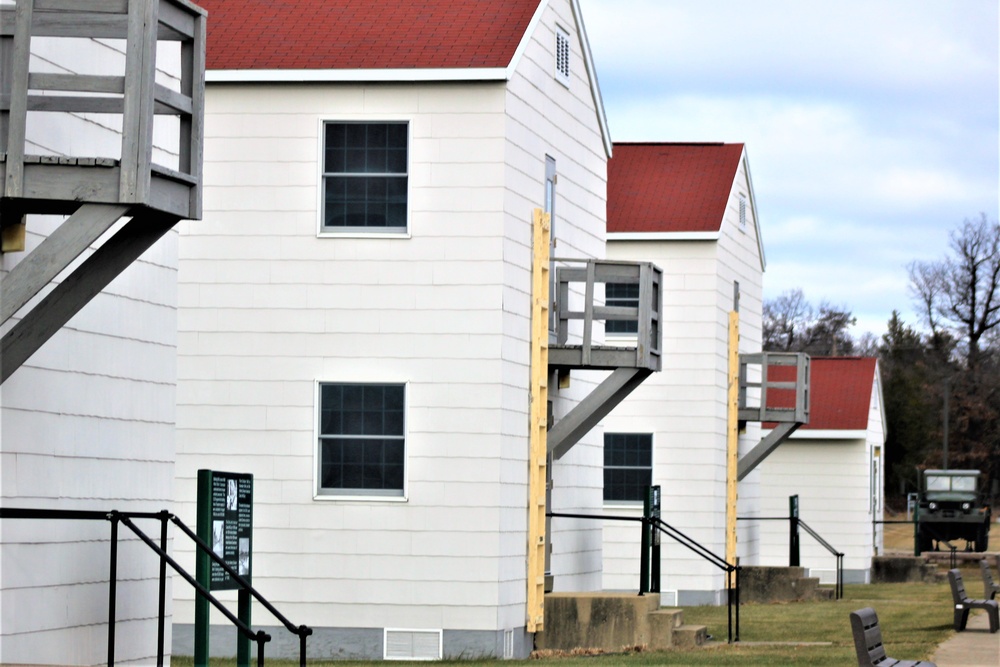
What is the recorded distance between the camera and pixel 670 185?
98.6ft

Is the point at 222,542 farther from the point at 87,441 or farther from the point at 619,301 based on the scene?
the point at 619,301

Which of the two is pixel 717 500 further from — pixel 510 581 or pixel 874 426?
pixel 874 426

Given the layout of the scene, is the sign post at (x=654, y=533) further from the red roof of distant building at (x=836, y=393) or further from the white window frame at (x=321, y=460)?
the red roof of distant building at (x=836, y=393)

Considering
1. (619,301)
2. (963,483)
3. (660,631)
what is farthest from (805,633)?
(963,483)

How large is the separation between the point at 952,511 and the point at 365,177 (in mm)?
33464

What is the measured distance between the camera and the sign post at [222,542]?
11.0 m

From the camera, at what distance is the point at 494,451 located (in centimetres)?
1856

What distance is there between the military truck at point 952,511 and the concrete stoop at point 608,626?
2879cm

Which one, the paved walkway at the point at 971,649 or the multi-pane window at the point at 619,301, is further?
the multi-pane window at the point at 619,301

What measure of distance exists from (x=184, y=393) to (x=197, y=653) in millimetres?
8358

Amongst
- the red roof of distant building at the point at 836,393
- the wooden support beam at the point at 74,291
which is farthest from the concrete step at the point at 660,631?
the red roof of distant building at the point at 836,393

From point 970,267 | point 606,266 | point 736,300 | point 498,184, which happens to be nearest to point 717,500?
point 736,300

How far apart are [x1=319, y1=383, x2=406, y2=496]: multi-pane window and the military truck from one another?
31.2 metres

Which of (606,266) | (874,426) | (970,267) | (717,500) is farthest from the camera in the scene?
(970,267)
